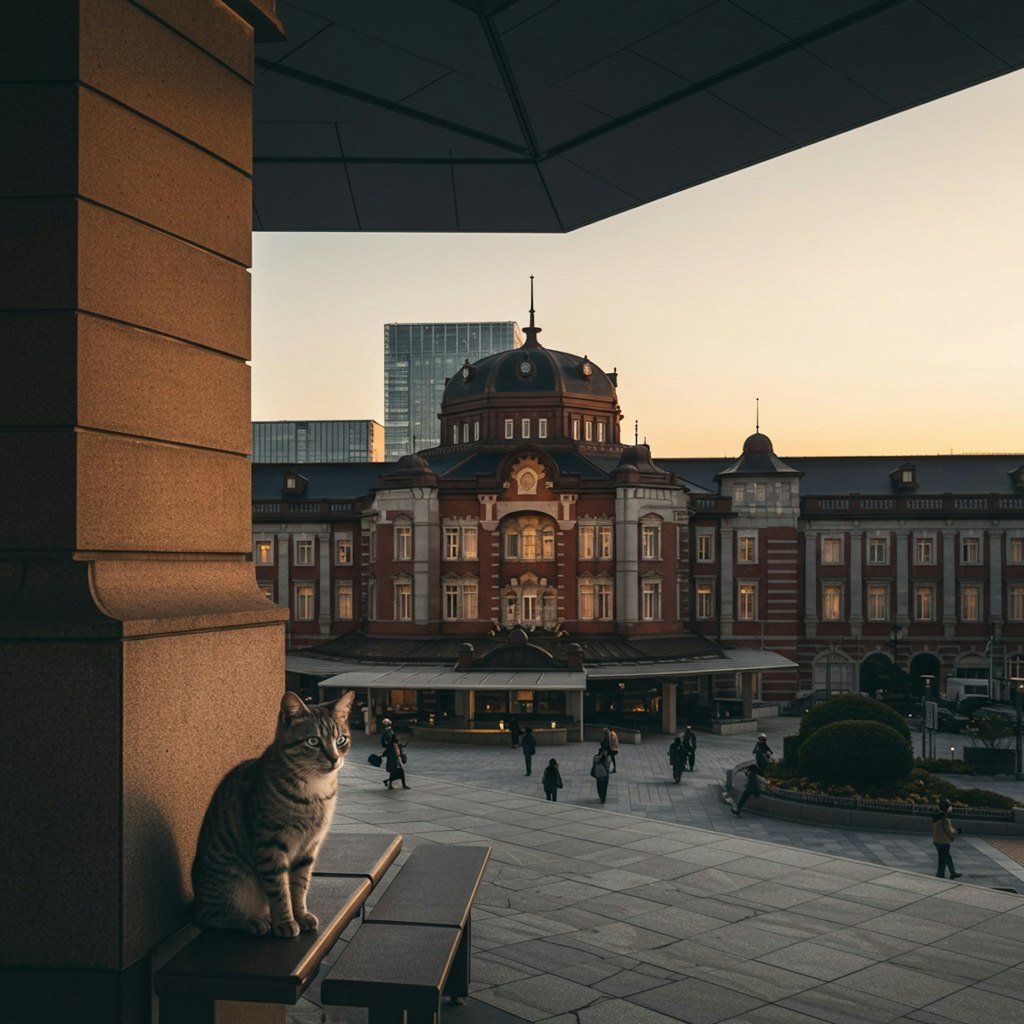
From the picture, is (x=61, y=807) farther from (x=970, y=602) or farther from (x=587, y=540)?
(x=970, y=602)

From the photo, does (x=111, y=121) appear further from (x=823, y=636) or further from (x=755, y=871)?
(x=823, y=636)

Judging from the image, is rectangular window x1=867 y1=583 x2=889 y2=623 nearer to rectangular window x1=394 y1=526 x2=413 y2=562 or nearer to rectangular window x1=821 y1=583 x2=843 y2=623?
rectangular window x1=821 y1=583 x2=843 y2=623

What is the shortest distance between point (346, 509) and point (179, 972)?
59.2 meters

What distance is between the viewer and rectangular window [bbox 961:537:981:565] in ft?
200

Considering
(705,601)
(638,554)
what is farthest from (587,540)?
(705,601)

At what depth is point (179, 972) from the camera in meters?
4.94

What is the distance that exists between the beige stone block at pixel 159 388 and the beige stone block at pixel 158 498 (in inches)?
3.9

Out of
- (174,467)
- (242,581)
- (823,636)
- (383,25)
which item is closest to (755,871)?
(242,581)

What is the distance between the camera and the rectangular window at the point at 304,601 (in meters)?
63.2

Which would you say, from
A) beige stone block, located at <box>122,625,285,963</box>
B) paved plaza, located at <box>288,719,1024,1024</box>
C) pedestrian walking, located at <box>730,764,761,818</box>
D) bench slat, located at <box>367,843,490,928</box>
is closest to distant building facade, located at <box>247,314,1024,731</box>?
pedestrian walking, located at <box>730,764,761,818</box>

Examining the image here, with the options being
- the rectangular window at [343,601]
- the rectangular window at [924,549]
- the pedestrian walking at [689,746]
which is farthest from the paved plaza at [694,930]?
the rectangular window at [924,549]

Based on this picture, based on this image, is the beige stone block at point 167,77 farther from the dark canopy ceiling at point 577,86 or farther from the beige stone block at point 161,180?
the dark canopy ceiling at point 577,86

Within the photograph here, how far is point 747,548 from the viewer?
198ft

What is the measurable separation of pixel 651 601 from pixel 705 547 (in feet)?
28.9
